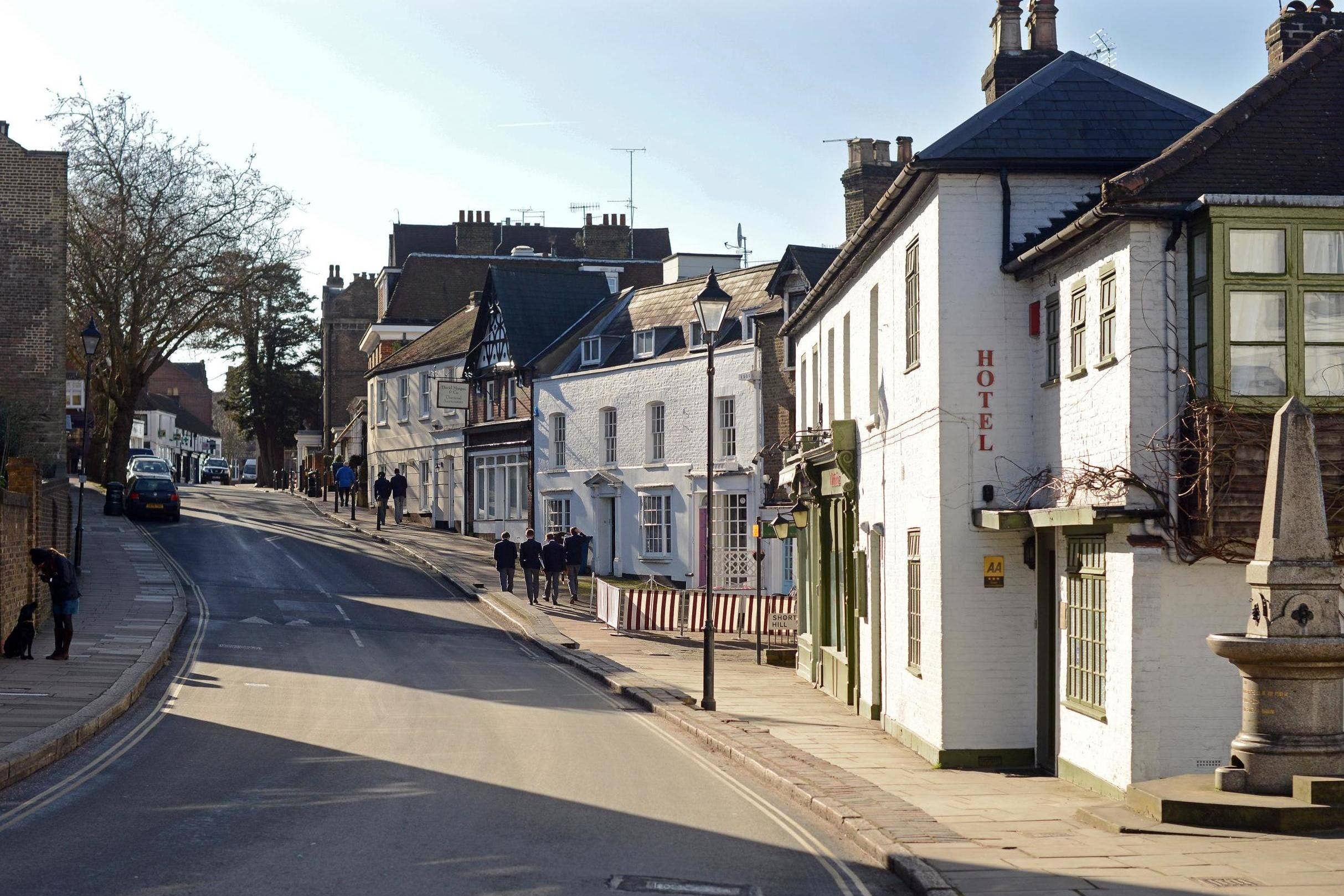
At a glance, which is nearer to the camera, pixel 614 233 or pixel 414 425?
pixel 414 425

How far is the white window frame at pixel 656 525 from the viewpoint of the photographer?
146 feet

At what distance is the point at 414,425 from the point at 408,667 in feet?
128

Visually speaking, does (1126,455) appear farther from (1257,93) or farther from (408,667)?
(408,667)

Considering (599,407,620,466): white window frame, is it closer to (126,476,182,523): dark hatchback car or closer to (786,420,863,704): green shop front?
(126,476,182,523): dark hatchback car

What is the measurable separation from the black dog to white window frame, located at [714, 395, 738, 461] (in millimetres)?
23134

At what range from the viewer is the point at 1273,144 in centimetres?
1351

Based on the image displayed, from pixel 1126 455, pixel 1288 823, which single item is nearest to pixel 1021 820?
pixel 1288 823

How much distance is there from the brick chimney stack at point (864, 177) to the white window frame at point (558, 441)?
578 inches

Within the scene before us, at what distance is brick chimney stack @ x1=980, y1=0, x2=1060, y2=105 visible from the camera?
795 inches

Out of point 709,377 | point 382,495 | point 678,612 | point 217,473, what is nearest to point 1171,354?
point 709,377

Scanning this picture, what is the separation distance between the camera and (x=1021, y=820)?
1192 centimetres

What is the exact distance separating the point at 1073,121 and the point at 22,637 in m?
16.2

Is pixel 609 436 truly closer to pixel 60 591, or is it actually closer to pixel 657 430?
pixel 657 430

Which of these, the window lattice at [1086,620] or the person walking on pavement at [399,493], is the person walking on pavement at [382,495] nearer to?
the person walking on pavement at [399,493]
